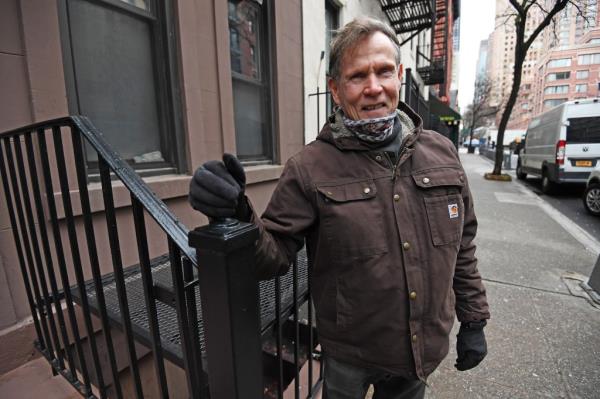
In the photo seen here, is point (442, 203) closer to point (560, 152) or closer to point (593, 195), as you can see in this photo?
point (593, 195)

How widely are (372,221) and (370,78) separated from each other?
0.56 metres

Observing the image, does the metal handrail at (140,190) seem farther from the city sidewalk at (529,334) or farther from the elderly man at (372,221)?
the city sidewalk at (529,334)

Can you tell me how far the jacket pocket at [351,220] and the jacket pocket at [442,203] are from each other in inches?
8.3

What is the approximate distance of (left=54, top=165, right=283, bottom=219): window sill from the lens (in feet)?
6.38

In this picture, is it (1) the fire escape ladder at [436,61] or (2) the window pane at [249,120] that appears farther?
(1) the fire escape ladder at [436,61]

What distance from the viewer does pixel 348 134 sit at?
133 cm

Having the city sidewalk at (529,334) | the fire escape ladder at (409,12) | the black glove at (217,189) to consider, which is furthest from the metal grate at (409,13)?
the black glove at (217,189)

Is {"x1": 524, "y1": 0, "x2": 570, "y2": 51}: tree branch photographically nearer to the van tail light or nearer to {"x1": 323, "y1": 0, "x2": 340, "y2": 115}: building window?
the van tail light

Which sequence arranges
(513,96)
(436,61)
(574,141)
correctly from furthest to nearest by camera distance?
(436,61), (513,96), (574,141)

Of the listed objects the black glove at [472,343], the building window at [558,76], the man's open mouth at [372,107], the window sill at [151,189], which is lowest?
the black glove at [472,343]

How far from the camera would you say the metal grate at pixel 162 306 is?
161 centimetres

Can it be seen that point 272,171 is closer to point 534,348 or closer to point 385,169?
point 385,169

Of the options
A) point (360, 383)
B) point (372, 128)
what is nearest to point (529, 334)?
point (360, 383)

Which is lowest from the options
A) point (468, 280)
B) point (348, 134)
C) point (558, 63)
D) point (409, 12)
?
point (468, 280)
